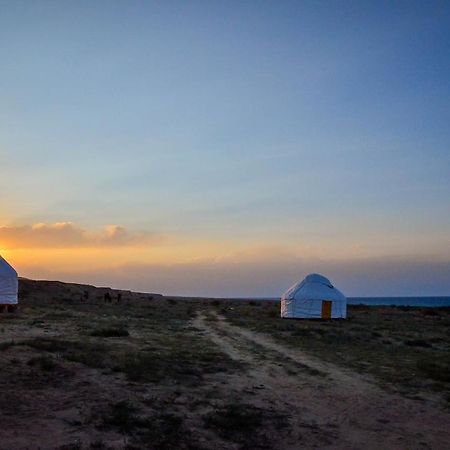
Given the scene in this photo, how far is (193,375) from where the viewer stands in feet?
42.7

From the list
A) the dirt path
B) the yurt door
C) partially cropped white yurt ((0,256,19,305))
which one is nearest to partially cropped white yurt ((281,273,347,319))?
the yurt door

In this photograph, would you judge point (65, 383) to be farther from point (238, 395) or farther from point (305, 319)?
point (305, 319)

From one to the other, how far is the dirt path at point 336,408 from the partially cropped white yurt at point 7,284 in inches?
1089

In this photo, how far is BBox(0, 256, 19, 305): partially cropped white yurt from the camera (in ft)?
126

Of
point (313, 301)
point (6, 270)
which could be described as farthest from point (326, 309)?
point (6, 270)

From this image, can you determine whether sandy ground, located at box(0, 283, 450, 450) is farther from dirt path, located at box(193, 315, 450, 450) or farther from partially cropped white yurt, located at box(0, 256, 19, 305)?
partially cropped white yurt, located at box(0, 256, 19, 305)

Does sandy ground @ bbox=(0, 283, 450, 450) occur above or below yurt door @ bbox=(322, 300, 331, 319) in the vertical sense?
above

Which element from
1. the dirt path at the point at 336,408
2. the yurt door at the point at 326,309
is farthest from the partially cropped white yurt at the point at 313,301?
the dirt path at the point at 336,408

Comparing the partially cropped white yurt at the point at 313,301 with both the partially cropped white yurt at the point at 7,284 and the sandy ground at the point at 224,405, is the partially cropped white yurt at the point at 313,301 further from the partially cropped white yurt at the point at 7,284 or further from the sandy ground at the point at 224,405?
the sandy ground at the point at 224,405

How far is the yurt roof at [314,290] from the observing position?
137 feet

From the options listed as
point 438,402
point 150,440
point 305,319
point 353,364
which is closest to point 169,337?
point 353,364

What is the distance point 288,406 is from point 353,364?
6.51m

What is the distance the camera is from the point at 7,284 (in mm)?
38812

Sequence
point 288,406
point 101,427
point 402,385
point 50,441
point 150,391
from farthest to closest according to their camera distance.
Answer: point 402,385, point 150,391, point 288,406, point 101,427, point 50,441
